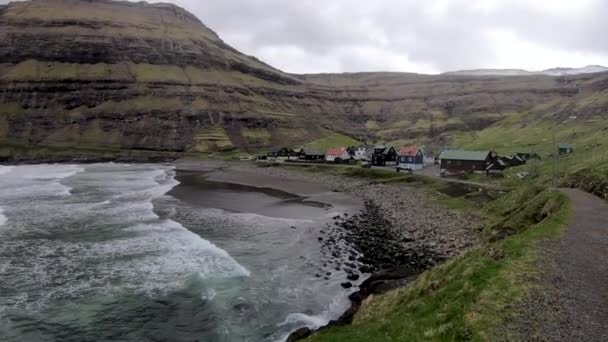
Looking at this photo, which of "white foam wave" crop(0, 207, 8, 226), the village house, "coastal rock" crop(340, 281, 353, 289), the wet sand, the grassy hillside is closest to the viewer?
the grassy hillside

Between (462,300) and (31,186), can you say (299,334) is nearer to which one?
(462,300)

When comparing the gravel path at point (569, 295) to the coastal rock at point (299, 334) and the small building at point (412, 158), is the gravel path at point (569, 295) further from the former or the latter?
the small building at point (412, 158)

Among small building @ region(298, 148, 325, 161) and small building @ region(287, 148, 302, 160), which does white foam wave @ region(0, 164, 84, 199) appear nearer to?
small building @ region(298, 148, 325, 161)

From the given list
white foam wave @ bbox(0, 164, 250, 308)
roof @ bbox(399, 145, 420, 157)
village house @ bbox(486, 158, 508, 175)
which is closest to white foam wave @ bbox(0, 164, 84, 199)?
white foam wave @ bbox(0, 164, 250, 308)

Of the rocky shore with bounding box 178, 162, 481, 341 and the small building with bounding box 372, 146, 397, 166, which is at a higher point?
the small building with bounding box 372, 146, 397, 166

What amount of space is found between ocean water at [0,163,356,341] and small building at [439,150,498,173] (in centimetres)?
4269

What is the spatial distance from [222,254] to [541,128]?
483 ft

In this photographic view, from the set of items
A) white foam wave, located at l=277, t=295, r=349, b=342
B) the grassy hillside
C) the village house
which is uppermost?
the village house

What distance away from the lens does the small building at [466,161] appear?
90.2 m

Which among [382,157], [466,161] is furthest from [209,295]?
[382,157]

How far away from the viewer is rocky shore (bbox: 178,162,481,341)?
108 ft

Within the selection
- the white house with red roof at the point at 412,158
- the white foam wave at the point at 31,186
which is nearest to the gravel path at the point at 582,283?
the white foam wave at the point at 31,186

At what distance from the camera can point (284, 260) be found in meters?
38.6

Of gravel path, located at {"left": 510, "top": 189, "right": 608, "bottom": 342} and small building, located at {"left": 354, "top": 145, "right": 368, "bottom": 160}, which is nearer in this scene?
gravel path, located at {"left": 510, "top": 189, "right": 608, "bottom": 342}
